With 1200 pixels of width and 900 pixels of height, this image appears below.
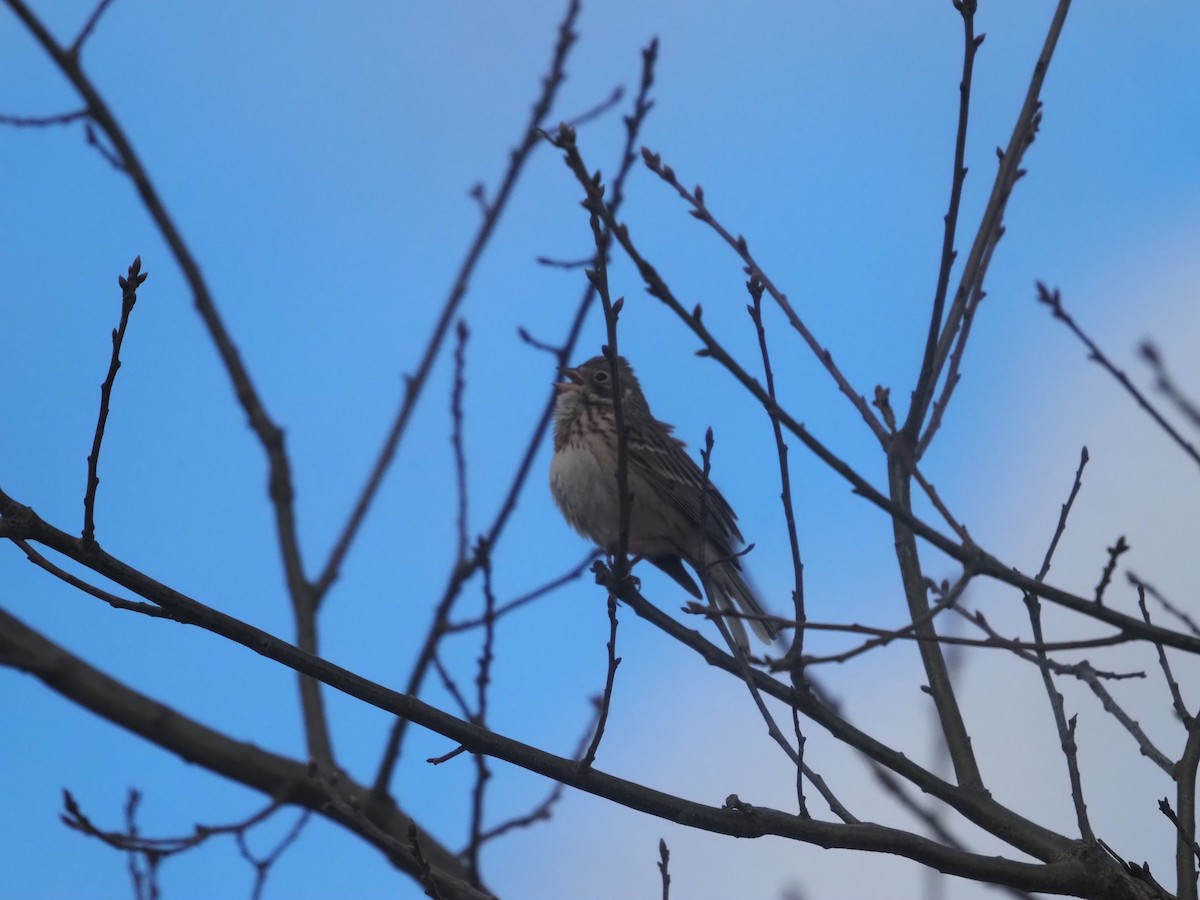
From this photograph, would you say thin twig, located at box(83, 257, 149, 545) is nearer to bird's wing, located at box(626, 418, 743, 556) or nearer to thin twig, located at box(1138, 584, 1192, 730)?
thin twig, located at box(1138, 584, 1192, 730)

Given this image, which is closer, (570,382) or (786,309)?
(786,309)

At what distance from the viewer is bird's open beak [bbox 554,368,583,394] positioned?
819 centimetres

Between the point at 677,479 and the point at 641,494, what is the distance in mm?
373

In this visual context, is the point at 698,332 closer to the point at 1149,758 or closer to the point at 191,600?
the point at 191,600

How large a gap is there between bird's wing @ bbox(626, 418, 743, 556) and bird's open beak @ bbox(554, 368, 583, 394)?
1.55 ft

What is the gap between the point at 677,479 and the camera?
27.6 ft

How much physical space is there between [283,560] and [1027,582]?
19.1ft

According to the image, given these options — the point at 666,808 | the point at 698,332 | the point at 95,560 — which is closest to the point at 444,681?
the point at 666,808

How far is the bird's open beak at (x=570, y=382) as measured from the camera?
8.19m

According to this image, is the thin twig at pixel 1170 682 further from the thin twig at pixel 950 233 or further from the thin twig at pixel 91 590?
the thin twig at pixel 91 590

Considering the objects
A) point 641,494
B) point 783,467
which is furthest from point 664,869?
point 641,494

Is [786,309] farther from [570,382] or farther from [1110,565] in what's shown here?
[570,382]

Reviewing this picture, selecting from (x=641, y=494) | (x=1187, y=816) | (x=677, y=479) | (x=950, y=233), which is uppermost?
(x=677, y=479)

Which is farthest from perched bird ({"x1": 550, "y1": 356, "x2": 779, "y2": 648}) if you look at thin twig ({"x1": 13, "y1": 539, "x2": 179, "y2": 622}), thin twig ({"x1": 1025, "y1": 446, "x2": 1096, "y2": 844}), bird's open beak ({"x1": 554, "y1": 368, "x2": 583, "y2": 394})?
thin twig ({"x1": 13, "y1": 539, "x2": 179, "y2": 622})
